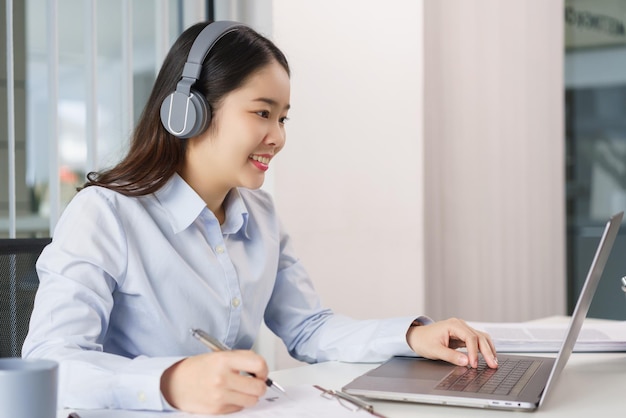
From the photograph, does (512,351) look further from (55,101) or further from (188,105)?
(55,101)

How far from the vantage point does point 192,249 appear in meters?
1.39

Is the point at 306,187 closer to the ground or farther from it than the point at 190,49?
closer to the ground

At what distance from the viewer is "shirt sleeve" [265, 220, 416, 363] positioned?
4.62 ft

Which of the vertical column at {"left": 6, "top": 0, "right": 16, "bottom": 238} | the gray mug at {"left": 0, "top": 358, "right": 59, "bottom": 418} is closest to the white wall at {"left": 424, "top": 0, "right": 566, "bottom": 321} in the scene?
the vertical column at {"left": 6, "top": 0, "right": 16, "bottom": 238}

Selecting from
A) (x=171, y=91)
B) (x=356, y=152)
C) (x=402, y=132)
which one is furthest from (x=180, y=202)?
(x=402, y=132)

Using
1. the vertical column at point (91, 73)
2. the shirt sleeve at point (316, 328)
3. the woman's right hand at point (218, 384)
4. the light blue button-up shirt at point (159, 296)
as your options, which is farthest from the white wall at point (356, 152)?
the woman's right hand at point (218, 384)

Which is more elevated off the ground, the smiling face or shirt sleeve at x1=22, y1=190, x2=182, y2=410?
the smiling face

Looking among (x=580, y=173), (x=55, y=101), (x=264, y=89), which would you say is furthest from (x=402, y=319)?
(x=580, y=173)

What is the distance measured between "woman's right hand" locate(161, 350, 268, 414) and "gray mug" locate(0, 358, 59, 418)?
0.19 metres

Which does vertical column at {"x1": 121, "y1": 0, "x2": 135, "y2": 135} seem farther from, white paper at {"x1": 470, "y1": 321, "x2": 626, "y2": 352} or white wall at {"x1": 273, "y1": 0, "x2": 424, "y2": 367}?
white paper at {"x1": 470, "y1": 321, "x2": 626, "y2": 352}

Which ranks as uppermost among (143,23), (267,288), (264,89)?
(143,23)

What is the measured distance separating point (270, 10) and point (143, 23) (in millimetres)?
440

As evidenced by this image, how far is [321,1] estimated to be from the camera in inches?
115

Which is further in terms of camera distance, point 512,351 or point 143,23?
point 143,23
